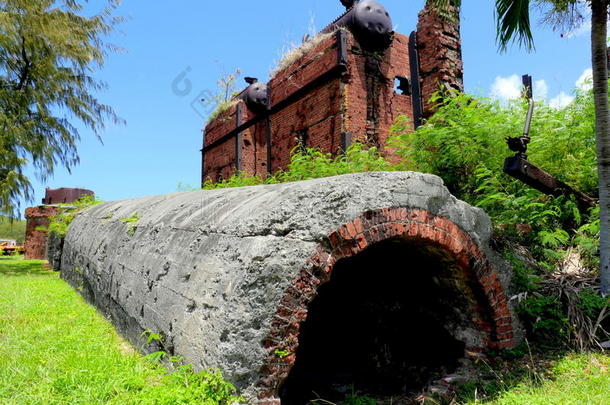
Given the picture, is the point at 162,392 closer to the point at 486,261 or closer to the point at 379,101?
the point at 486,261

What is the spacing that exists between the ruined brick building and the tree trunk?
392 cm

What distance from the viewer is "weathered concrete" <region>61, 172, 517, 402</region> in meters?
2.92

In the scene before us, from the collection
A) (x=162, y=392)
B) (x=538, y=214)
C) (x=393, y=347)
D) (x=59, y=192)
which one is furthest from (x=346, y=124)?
(x=59, y=192)

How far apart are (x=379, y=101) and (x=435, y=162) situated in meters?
4.96

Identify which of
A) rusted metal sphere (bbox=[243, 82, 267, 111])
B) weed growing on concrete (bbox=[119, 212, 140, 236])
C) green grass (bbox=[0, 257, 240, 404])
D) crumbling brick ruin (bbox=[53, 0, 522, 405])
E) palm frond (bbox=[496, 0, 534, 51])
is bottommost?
green grass (bbox=[0, 257, 240, 404])

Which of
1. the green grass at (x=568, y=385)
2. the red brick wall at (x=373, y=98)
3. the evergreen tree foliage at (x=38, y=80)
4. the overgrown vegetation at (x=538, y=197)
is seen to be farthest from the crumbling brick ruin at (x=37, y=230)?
the green grass at (x=568, y=385)

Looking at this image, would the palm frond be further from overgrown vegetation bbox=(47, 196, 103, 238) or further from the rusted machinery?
overgrown vegetation bbox=(47, 196, 103, 238)

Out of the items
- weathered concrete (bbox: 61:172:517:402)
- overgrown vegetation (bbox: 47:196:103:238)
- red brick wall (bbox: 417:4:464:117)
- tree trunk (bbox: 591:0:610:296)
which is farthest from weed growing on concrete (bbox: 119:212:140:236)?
red brick wall (bbox: 417:4:464:117)

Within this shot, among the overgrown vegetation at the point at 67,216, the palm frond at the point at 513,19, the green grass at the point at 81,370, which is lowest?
the green grass at the point at 81,370

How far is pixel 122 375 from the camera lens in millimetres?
3330

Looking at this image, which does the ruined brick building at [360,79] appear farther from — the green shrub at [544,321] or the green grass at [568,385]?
the green grass at [568,385]

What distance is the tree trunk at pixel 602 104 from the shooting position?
16.1 ft

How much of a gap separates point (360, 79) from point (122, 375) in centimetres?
933

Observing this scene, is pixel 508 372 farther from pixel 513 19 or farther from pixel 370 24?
pixel 370 24
